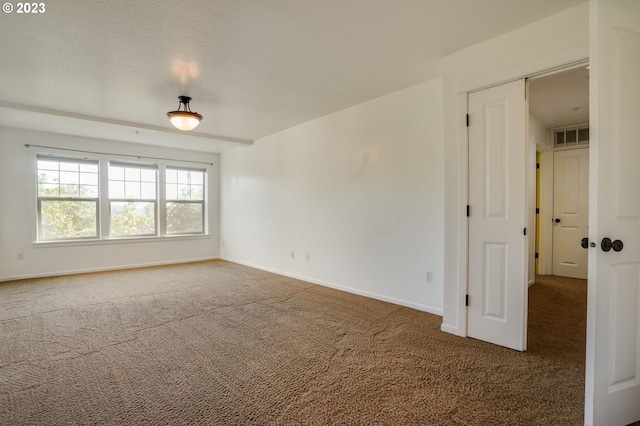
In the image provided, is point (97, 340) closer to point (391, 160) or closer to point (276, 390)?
point (276, 390)

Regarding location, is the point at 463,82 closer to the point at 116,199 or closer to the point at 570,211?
the point at 570,211

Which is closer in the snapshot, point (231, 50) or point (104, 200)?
point (231, 50)

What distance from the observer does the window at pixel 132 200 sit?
587 cm

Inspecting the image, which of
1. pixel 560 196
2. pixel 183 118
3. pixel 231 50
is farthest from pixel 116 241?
pixel 560 196

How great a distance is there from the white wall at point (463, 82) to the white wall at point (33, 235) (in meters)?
5.87

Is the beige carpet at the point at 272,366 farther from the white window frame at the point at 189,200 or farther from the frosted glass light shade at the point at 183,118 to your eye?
the white window frame at the point at 189,200

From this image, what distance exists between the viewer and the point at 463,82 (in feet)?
8.84

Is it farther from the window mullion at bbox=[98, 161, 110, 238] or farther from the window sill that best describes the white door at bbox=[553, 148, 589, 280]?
the window mullion at bbox=[98, 161, 110, 238]

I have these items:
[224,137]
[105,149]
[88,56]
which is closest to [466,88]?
[88,56]

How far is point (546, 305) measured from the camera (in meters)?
3.62

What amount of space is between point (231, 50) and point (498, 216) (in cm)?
274

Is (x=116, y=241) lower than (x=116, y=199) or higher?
lower

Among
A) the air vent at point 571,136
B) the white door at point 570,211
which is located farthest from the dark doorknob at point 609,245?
the air vent at point 571,136

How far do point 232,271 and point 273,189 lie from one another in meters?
1.75
